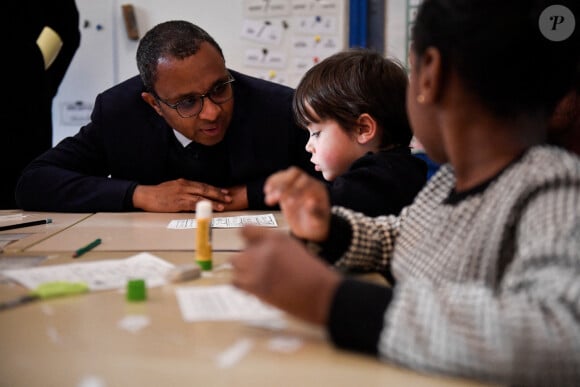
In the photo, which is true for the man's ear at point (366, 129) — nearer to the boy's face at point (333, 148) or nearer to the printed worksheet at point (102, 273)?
the boy's face at point (333, 148)

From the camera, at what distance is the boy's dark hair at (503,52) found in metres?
0.64

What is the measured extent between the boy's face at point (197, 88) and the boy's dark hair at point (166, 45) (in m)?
0.02

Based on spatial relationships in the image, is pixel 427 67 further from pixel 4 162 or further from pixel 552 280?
pixel 4 162

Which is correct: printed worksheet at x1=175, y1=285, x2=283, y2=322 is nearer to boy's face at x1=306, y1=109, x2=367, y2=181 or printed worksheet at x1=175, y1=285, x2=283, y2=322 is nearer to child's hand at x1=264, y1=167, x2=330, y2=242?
child's hand at x1=264, y1=167, x2=330, y2=242

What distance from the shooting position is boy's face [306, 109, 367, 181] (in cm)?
156

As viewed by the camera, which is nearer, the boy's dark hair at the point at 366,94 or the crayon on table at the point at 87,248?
the crayon on table at the point at 87,248

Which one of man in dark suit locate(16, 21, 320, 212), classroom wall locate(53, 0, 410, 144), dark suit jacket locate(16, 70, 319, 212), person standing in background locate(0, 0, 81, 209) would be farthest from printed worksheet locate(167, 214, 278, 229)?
classroom wall locate(53, 0, 410, 144)

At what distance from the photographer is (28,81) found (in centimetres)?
237

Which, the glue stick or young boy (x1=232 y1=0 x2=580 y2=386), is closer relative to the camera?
young boy (x1=232 y1=0 x2=580 y2=386)

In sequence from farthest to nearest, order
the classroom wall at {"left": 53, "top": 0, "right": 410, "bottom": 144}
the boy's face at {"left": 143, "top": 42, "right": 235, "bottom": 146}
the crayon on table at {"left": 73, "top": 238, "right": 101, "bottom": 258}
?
→ 1. the classroom wall at {"left": 53, "top": 0, "right": 410, "bottom": 144}
2. the boy's face at {"left": 143, "top": 42, "right": 235, "bottom": 146}
3. the crayon on table at {"left": 73, "top": 238, "right": 101, "bottom": 258}

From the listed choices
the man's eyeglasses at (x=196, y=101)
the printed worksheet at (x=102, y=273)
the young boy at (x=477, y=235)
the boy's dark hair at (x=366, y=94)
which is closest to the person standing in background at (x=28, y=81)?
the man's eyeglasses at (x=196, y=101)

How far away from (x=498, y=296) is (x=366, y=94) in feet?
3.26

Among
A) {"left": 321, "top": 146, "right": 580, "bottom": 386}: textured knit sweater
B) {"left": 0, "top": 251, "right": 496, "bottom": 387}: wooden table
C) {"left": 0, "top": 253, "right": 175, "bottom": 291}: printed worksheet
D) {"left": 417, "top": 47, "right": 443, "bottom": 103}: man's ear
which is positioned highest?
{"left": 417, "top": 47, "right": 443, "bottom": 103}: man's ear

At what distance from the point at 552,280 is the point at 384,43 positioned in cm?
247
